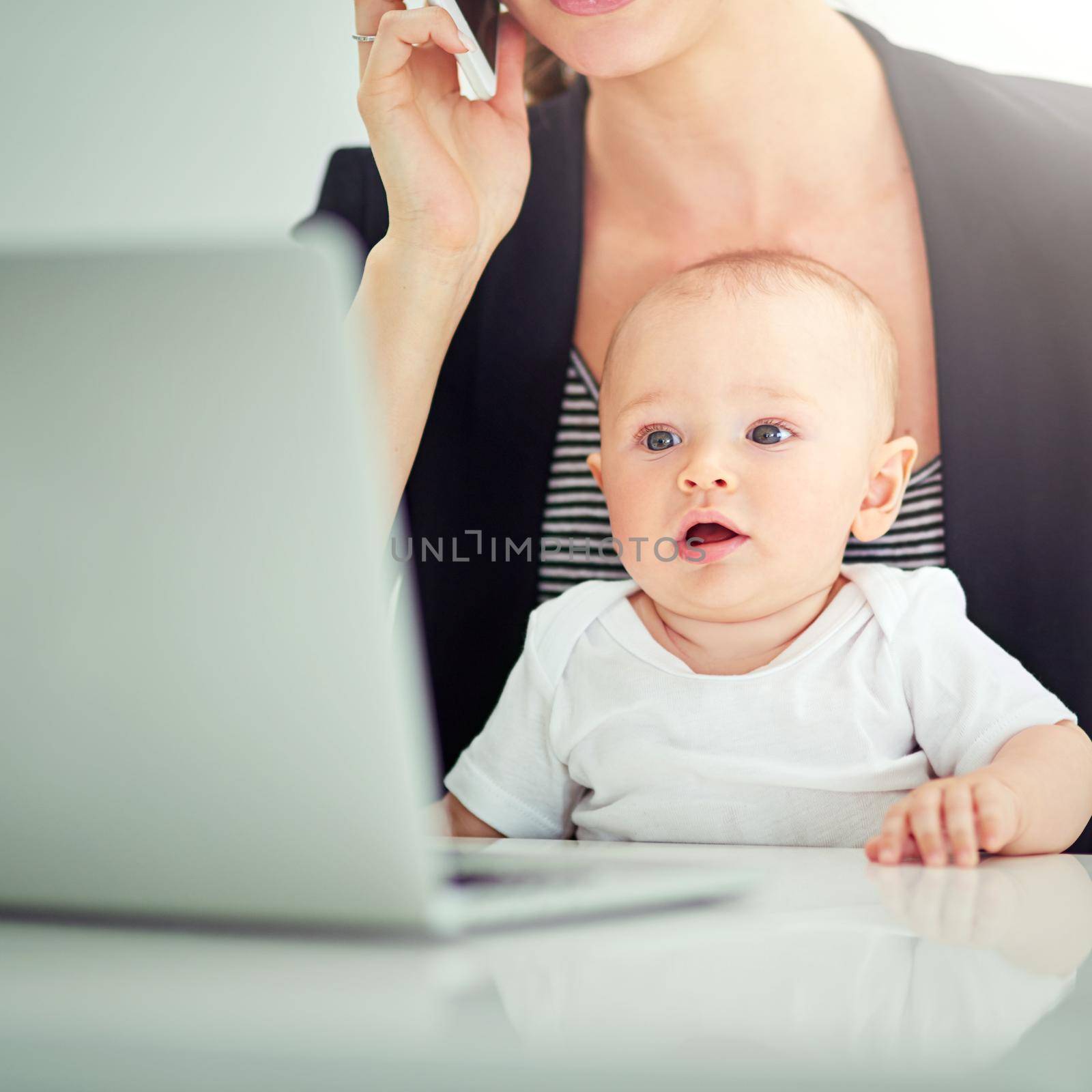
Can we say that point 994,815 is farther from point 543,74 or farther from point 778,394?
point 543,74

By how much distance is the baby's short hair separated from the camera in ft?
3.95

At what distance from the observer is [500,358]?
1522 millimetres

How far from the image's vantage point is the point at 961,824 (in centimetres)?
81

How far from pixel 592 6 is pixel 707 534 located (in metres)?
0.64

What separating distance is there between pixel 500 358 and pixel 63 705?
3.80 ft

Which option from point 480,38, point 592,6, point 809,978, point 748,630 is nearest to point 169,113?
point 480,38

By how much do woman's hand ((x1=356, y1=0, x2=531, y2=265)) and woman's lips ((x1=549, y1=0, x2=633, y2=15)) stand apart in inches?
5.4

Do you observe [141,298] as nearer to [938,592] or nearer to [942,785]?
[942,785]

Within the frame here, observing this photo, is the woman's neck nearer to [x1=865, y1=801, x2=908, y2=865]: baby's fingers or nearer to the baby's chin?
the baby's chin

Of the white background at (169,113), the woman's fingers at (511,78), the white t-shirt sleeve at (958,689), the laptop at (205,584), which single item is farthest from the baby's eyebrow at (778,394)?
the white background at (169,113)

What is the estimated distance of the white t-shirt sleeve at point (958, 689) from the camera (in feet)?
3.33

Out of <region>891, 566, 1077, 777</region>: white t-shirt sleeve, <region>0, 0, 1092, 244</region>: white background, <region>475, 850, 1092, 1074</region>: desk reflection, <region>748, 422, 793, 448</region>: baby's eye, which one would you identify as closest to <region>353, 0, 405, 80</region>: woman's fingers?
<region>0, 0, 1092, 244</region>: white background

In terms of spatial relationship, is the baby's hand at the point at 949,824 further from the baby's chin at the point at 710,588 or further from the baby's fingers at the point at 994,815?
the baby's chin at the point at 710,588

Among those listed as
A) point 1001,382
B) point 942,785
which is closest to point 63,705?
point 942,785
